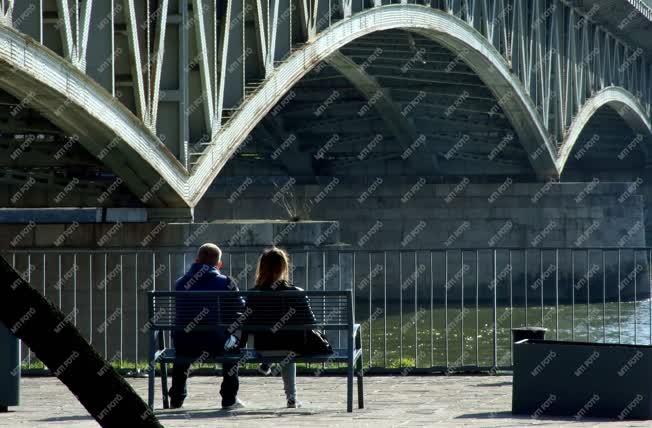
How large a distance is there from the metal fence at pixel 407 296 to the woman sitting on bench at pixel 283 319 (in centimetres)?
267

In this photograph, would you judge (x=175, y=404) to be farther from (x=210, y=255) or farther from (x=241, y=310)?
(x=210, y=255)

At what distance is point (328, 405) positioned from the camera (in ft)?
34.1

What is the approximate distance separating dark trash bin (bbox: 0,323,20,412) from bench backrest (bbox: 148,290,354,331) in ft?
2.78

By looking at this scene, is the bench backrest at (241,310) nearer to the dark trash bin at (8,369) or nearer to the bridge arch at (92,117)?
the dark trash bin at (8,369)

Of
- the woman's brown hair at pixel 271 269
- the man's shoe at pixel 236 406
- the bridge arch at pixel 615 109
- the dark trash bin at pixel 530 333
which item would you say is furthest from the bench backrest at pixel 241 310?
the bridge arch at pixel 615 109

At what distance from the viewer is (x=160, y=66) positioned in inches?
717

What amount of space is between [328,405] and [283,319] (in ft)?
2.61

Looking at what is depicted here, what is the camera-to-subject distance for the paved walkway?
9.03 m

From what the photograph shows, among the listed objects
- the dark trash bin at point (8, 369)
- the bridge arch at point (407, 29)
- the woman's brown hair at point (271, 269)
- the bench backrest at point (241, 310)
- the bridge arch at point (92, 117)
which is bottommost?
the dark trash bin at point (8, 369)

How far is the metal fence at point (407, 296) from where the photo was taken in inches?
595

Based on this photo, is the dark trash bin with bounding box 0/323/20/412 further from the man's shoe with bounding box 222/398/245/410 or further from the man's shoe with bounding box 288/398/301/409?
the man's shoe with bounding box 288/398/301/409

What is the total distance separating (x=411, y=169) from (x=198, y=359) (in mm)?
34173

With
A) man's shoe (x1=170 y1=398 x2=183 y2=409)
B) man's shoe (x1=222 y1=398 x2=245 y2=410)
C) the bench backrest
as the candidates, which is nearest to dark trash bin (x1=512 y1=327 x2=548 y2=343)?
the bench backrest

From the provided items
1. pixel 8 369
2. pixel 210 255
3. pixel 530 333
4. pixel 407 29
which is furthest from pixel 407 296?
pixel 8 369
